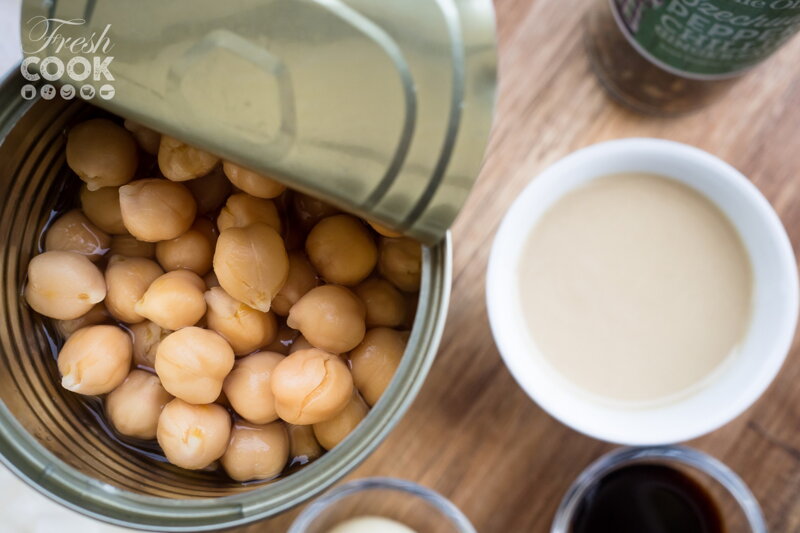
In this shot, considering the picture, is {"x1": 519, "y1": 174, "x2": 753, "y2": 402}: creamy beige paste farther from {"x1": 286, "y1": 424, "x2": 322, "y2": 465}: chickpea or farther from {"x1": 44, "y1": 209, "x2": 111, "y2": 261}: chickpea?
{"x1": 44, "y1": 209, "x2": 111, "y2": 261}: chickpea

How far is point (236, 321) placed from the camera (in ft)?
1.69

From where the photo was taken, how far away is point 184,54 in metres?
0.40

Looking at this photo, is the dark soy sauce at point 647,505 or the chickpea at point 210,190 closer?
the chickpea at point 210,190

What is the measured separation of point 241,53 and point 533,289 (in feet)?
1.03

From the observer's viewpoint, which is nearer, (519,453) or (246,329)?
(246,329)

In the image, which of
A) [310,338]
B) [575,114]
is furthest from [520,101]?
[310,338]

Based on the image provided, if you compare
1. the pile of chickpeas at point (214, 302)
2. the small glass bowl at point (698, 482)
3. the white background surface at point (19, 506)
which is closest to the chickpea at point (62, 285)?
the pile of chickpeas at point (214, 302)

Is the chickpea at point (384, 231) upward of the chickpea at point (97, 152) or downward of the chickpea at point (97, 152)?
upward

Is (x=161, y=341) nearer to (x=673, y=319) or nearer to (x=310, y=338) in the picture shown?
(x=310, y=338)

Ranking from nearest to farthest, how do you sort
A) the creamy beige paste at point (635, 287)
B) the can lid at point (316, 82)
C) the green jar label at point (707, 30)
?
1. the can lid at point (316, 82)
2. the green jar label at point (707, 30)
3. the creamy beige paste at point (635, 287)

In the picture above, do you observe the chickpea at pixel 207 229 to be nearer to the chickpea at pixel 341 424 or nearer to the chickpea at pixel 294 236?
the chickpea at pixel 294 236

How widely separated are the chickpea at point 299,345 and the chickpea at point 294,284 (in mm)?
21

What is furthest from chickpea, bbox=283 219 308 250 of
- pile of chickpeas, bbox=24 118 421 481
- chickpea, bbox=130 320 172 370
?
chickpea, bbox=130 320 172 370

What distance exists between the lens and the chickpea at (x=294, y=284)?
0.53 meters
